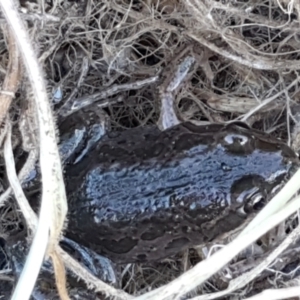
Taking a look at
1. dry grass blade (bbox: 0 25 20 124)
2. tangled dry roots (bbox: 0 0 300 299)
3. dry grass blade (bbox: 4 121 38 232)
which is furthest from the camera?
tangled dry roots (bbox: 0 0 300 299)

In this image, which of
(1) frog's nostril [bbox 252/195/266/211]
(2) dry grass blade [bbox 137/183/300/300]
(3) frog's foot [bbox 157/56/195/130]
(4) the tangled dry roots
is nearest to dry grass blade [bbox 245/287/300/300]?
(2) dry grass blade [bbox 137/183/300/300]

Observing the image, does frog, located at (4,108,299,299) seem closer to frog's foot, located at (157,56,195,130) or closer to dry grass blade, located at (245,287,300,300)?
frog's foot, located at (157,56,195,130)

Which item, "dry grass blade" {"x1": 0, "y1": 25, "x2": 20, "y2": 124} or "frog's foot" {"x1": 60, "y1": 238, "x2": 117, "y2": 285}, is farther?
"frog's foot" {"x1": 60, "y1": 238, "x2": 117, "y2": 285}

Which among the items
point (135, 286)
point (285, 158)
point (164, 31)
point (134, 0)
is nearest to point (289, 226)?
point (285, 158)

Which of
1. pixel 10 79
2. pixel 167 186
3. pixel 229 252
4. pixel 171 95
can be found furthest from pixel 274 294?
pixel 10 79

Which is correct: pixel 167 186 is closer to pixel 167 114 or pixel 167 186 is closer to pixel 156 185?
pixel 156 185

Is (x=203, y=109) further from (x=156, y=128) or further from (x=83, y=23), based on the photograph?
(x=83, y=23)
